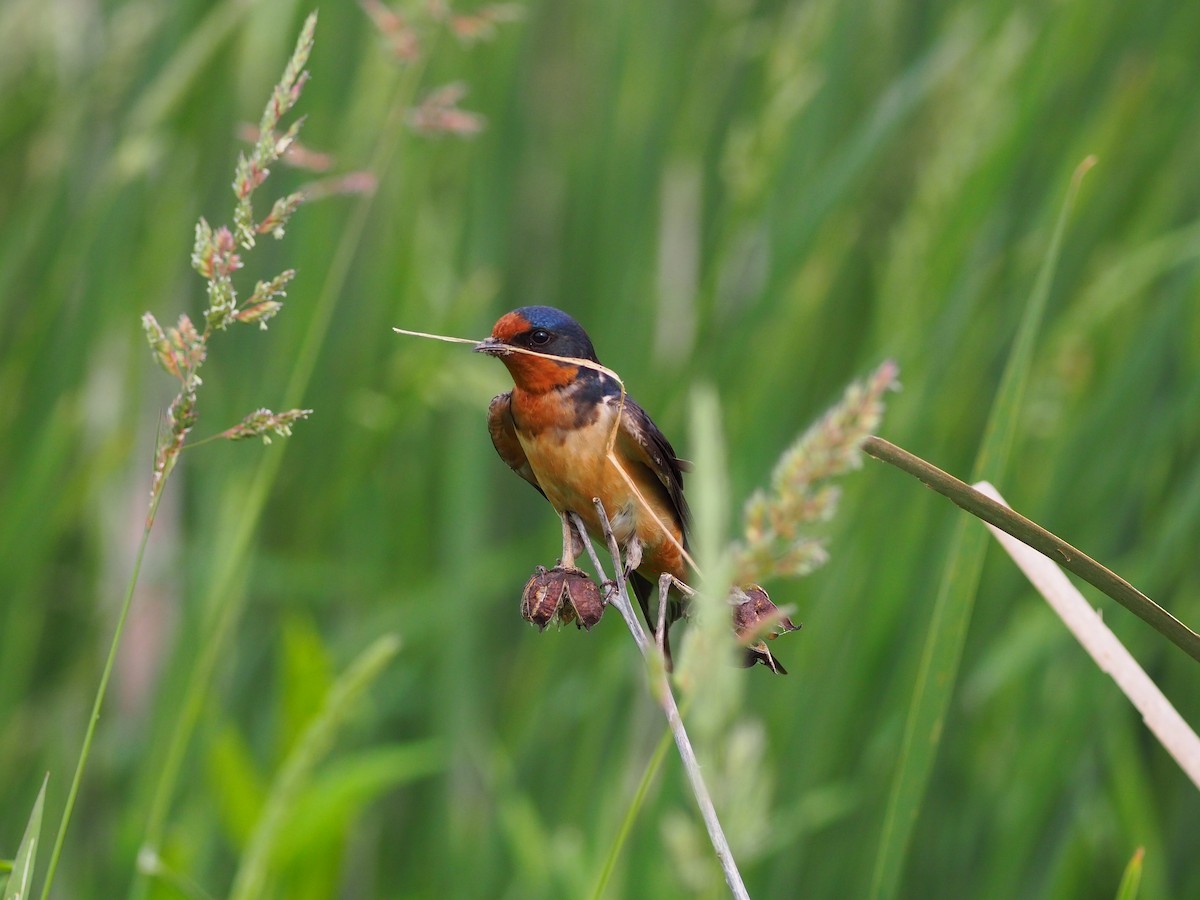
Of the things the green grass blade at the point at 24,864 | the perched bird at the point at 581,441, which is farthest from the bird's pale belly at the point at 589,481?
the green grass blade at the point at 24,864

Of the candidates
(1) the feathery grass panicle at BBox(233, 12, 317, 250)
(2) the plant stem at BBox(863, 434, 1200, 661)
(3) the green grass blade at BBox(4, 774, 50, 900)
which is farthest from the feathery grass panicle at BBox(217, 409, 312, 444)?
(2) the plant stem at BBox(863, 434, 1200, 661)

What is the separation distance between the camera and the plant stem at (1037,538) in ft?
2.47

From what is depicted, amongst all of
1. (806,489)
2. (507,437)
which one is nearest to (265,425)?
(806,489)

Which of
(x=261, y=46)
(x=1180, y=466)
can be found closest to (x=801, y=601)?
(x=1180, y=466)

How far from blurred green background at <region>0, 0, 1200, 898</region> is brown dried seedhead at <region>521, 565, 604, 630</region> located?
0.68 m

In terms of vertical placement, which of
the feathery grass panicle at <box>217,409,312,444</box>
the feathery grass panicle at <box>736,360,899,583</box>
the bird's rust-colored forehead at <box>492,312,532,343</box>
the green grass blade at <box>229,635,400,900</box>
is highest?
the bird's rust-colored forehead at <box>492,312,532,343</box>

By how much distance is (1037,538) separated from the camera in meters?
0.77

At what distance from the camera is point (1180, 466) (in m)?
2.00

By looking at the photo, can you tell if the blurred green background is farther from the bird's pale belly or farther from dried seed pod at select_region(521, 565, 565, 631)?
dried seed pod at select_region(521, 565, 565, 631)

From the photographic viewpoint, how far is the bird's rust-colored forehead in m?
1.20

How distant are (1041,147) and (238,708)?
1.68 metres

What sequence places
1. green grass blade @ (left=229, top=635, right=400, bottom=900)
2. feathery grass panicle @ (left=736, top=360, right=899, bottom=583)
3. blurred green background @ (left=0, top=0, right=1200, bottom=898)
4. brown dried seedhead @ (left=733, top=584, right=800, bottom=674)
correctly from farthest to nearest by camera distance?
1. blurred green background @ (left=0, top=0, right=1200, bottom=898)
2. green grass blade @ (left=229, top=635, right=400, bottom=900)
3. brown dried seedhead @ (left=733, top=584, right=800, bottom=674)
4. feathery grass panicle @ (left=736, top=360, right=899, bottom=583)

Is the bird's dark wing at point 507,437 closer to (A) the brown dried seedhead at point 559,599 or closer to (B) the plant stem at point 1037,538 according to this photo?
(A) the brown dried seedhead at point 559,599

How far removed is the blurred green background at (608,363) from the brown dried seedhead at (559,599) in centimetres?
68
